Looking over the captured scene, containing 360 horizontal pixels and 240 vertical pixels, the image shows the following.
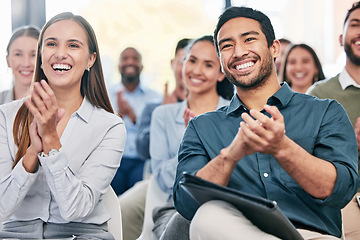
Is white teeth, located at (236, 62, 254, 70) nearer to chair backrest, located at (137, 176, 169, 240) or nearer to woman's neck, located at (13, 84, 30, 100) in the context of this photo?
chair backrest, located at (137, 176, 169, 240)

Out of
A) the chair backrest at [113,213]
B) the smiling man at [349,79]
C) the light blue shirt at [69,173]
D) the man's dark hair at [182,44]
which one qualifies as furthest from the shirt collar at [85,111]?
the man's dark hair at [182,44]

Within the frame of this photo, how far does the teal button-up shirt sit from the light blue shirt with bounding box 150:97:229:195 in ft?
2.88

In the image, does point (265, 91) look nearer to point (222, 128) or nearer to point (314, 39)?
point (222, 128)

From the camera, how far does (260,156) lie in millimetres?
1907

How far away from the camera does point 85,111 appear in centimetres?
213

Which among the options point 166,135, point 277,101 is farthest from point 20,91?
point 277,101

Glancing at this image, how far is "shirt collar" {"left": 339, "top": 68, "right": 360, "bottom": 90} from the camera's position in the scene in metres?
2.83

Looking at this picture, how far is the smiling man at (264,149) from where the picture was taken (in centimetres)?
162

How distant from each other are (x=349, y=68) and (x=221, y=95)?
0.74 metres

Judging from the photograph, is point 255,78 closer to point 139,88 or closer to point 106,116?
point 106,116

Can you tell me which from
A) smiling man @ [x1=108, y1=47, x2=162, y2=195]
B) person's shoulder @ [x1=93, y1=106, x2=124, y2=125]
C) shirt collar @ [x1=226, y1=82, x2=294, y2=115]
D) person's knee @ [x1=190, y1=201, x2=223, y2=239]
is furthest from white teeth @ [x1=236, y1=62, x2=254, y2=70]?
smiling man @ [x1=108, y1=47, x2=162, y2=195]

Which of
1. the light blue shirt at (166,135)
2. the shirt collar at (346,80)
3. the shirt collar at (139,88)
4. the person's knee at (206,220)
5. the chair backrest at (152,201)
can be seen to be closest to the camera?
the person's knee at (206,220)

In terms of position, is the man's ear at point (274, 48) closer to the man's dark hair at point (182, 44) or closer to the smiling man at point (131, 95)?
the man's dark hair at point (182, 44)

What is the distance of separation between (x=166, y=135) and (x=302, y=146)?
1266 mm
